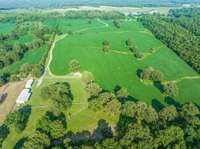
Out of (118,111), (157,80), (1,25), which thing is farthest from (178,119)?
(1,25)

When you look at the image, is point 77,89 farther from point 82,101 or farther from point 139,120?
point 139,120

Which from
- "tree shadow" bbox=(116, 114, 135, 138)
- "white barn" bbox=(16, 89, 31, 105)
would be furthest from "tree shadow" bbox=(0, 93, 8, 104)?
"tree shadow" bbox=(116, 114, 135, 138)

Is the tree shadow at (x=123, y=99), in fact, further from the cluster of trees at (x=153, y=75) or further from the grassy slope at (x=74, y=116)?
the cluster of trees at (x=153, y=75)

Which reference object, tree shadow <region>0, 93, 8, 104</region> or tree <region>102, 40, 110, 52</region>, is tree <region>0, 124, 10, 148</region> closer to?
tree shadow <region>0, 93, 8, 104</region>

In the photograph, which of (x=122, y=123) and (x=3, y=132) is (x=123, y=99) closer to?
(x=122, y=123)

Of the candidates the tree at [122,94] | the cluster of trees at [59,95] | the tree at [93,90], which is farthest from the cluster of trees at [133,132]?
the tree at [93,90]

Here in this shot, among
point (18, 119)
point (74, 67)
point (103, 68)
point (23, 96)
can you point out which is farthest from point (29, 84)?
point (103, 68)
